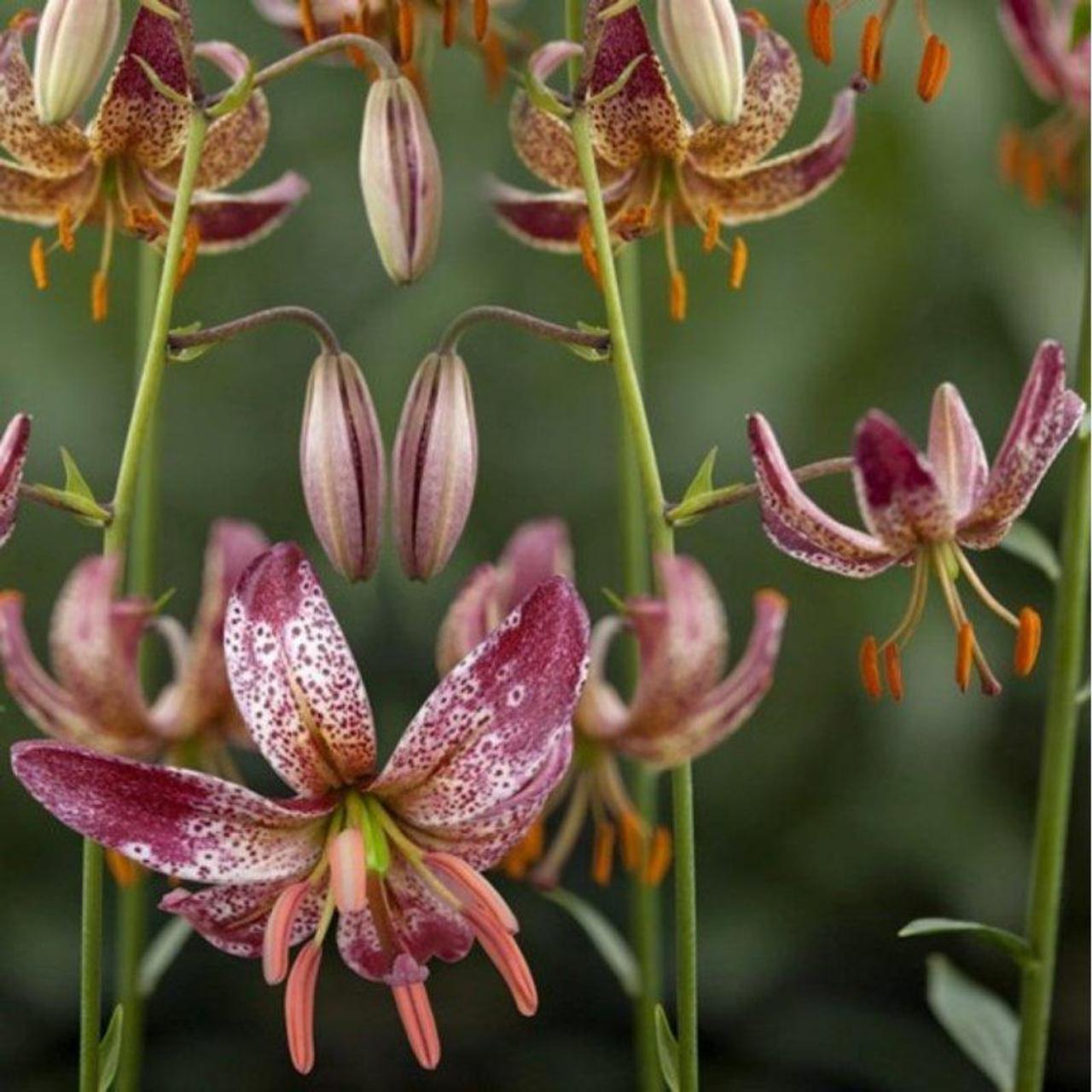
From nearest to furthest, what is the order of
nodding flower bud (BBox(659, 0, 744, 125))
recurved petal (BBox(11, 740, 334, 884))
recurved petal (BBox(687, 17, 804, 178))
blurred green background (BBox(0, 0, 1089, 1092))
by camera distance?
recurved petal (BBox(11, 740, 334, 884)) < nodding flower bud (BBox(659, 0, 744, 125)) < recurved petal (BBox(687, 17, 804, 178)) < blurred green background (BBox(0, 0, 1089, 1092))

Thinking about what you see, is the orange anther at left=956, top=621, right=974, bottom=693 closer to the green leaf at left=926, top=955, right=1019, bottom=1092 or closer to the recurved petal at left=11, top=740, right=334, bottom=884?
the recurved petal at left=11, top=740, right=334, bottom=884

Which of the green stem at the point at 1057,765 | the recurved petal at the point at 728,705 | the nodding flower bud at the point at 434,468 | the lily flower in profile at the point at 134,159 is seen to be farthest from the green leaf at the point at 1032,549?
the lily flower in profile at the point at 134,159

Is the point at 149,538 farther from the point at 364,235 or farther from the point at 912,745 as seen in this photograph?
the point at 912,745

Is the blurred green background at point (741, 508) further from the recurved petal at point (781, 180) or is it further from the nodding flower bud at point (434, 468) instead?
the nodding flower bud at point (434, 468)

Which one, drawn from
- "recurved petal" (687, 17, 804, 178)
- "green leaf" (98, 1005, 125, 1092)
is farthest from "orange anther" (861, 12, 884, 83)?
"green leaf" (98, 1005, 125, 1092)

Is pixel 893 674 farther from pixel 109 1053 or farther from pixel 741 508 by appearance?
pixel 741 508
